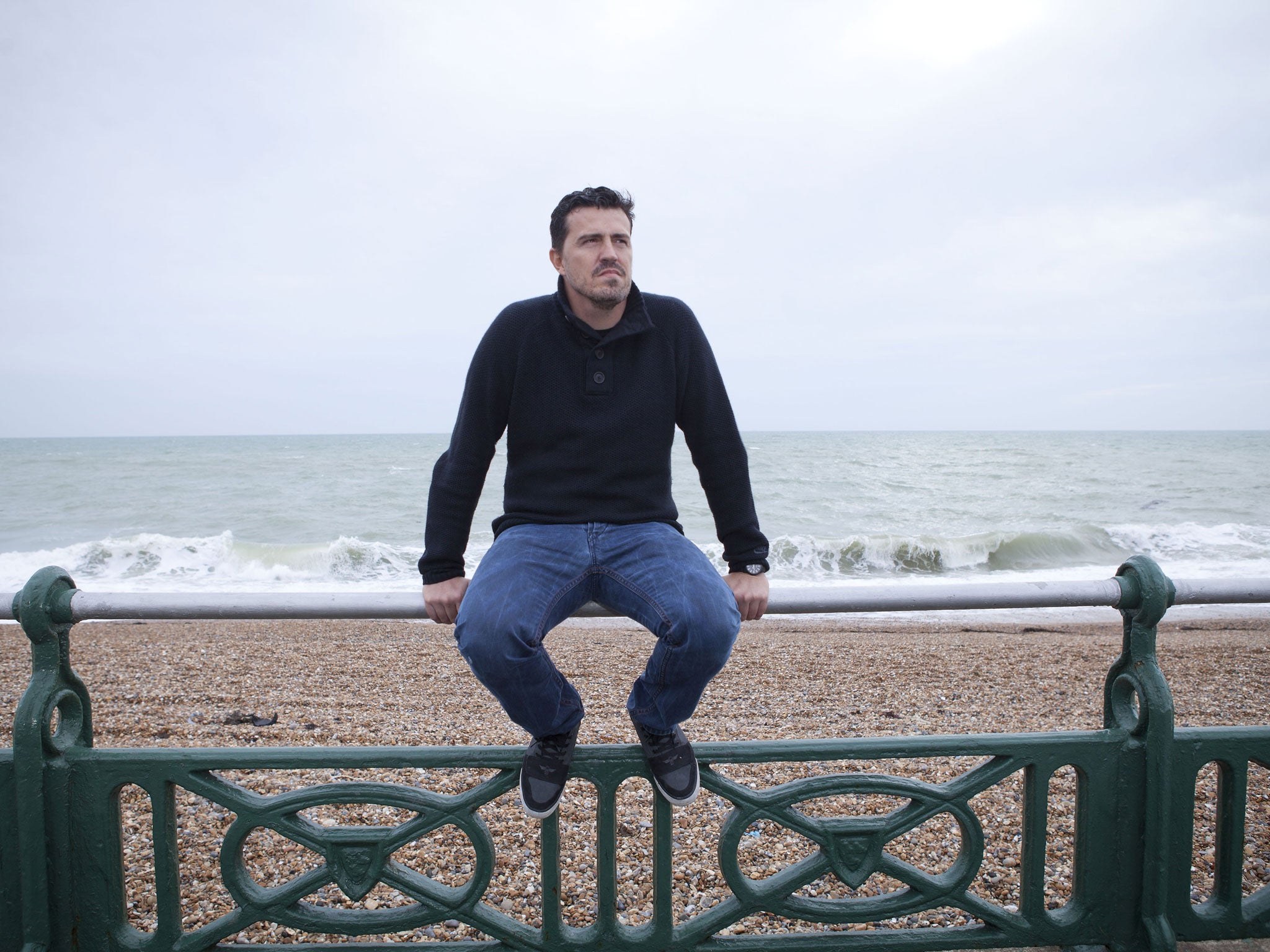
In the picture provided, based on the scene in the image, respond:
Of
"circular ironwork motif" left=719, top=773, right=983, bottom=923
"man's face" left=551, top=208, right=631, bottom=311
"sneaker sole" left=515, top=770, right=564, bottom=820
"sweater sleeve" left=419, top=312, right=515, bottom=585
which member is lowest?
"circular ironwork motif" left=719, top=773, right=983, bottom=923

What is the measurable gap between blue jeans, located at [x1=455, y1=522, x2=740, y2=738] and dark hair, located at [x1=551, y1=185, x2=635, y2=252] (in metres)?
0.97

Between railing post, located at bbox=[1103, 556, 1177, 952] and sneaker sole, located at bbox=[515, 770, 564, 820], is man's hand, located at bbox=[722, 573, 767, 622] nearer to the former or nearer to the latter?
sneaker sole, located at bbox=[515, 770, 564, 820]

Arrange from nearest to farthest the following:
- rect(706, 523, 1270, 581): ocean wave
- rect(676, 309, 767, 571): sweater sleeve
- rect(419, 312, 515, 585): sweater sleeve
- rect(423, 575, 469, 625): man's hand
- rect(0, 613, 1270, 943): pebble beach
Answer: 1. rect(423, 575, 469, 625): man's hand
2. rect(419, 312, 515, 585): sweater sleeve
3. rect(676, 309, 767, 571): sweater sleeve
4. rect(0, 613, 1270, 943): pebble beach
5. rect(706, 523, 1270, 581): ocean wave

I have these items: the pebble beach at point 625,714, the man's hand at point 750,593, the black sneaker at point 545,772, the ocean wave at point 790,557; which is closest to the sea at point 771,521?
the ocean wave at point 790,557

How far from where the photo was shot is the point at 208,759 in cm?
178

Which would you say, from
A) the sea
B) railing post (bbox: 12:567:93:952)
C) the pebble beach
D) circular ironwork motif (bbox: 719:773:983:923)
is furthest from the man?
the sea

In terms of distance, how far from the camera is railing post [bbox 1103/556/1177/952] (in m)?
1.85

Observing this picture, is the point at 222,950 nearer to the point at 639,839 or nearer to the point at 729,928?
the point at 729,928

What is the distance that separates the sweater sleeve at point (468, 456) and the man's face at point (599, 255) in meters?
0.27

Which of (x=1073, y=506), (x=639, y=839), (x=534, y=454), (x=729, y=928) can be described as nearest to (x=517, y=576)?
(x=534, y=454)

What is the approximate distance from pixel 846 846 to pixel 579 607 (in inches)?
34.7

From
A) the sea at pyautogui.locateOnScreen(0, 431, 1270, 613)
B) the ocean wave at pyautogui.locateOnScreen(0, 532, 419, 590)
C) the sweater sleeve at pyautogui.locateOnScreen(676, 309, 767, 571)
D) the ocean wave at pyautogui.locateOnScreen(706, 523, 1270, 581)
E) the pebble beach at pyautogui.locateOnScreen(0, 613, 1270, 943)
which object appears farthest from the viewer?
the ocean wave at pyautogui.locateOnScreen(706, 523, 1270, 581)

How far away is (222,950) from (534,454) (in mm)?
1472

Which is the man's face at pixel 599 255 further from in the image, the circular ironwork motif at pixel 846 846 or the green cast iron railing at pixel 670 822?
the circular ironwork motif at pixel 846 846
